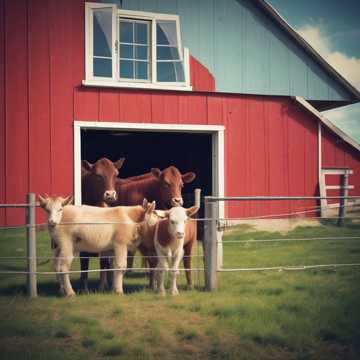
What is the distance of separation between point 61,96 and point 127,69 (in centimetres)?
169

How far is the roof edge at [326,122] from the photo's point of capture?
13.8 meters

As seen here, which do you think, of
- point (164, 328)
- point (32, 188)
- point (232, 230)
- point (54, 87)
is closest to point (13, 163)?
point (32, 188)

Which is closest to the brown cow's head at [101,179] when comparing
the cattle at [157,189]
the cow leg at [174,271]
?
the cattle at [157,189]

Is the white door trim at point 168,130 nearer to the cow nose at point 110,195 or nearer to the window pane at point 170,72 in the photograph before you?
the window pane at point 170,72

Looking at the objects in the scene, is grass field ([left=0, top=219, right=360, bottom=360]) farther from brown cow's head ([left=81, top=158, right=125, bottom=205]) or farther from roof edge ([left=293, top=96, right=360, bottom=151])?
roof edge ([left=293, top=96, right=360, bottom=151])

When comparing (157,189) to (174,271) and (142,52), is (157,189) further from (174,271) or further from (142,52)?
(142,52)

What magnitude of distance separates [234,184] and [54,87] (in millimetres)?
4751

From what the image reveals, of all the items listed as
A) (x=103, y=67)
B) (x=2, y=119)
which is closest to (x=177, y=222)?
(x=2, y=119)

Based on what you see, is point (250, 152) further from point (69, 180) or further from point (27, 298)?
point (27, 298)

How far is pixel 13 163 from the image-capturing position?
11.5 meters

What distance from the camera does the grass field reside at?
507cm

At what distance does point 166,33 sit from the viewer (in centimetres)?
1304

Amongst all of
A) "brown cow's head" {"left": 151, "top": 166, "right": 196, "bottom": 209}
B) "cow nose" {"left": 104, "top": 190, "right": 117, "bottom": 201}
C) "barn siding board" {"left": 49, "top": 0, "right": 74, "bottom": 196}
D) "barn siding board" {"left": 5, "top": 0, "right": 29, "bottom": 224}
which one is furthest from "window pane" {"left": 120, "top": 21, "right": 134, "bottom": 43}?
"cow nose" {"left": 104, "top": 190, "right": 117, "bottom": 201}

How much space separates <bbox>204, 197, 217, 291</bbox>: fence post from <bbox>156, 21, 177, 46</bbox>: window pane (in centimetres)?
689
